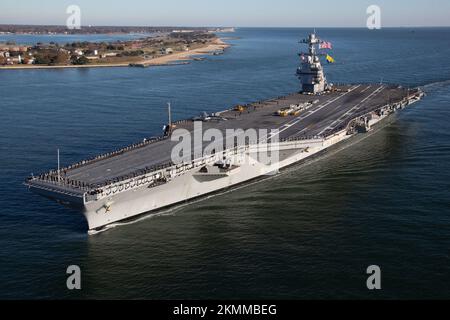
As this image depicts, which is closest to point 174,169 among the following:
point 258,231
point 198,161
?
point 198,161

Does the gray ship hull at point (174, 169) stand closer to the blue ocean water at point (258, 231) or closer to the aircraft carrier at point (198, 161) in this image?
the aircraft carrier at point (198, 161)

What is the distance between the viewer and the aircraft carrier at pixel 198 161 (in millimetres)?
34500

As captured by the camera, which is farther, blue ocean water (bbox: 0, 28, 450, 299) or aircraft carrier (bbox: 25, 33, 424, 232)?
aircraft carrier (bbox: 25, 33, 424, 232)

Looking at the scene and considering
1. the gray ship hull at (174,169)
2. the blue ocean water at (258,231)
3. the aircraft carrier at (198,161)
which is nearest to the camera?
the blue ocean water at (258,231)

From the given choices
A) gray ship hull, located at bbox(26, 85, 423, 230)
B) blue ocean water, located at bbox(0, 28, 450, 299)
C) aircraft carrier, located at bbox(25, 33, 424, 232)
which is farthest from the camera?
aircraft carrier, located at bbox(25, 33, 424, 232)

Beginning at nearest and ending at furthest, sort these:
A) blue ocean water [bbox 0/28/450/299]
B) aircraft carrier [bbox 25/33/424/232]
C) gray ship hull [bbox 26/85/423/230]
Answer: blue ocean water [bbox 0/28/450/299], gray ship hull [bbox 26/85/423/230], aircraft carrier [bbox 25/33/424/232]

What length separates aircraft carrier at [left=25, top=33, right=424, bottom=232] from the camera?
3450 cm

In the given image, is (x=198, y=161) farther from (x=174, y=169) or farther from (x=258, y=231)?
(x=258, y=231)

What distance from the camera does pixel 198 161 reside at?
38844 millimetres

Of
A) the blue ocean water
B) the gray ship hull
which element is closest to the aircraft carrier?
the gray ship hull

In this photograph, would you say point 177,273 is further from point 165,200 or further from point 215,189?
point 215,189

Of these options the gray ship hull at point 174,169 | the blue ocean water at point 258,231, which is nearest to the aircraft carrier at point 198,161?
the gray ship hull at point 174,169

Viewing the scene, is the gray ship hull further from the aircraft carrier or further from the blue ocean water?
the blue ocean water
